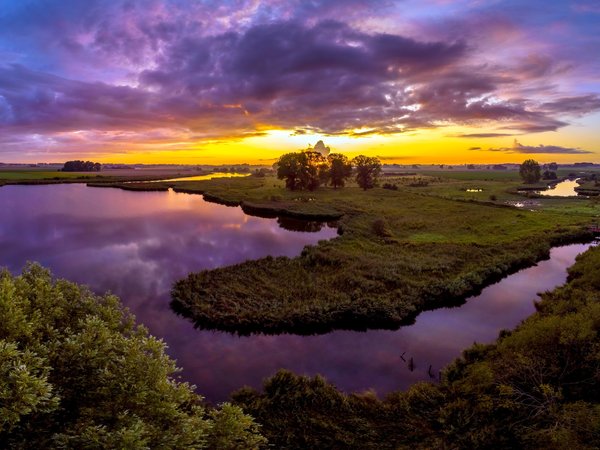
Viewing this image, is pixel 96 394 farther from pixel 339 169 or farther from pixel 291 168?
pixel 339 169

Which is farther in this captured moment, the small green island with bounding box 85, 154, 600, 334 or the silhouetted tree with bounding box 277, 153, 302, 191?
the silhouetted tree with bounding box 277, 153, 302, 191

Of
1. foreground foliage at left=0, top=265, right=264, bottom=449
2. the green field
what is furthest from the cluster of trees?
foreground foliage at left=0, top=265, right=264, bottom=449

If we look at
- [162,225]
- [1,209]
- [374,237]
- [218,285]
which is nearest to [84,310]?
[218,285]

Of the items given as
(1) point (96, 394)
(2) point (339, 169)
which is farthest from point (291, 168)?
(1) point (96, 394)

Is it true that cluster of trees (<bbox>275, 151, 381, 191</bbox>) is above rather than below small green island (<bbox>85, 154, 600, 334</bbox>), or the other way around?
above

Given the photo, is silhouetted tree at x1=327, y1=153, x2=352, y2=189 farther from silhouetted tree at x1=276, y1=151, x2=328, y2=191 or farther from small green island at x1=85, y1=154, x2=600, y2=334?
small green island at x1=85, y1=154, x2=600, y2=334

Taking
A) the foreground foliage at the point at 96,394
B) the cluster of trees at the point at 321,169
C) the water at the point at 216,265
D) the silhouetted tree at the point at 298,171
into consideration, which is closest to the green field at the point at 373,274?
the water at the point at 216,265
